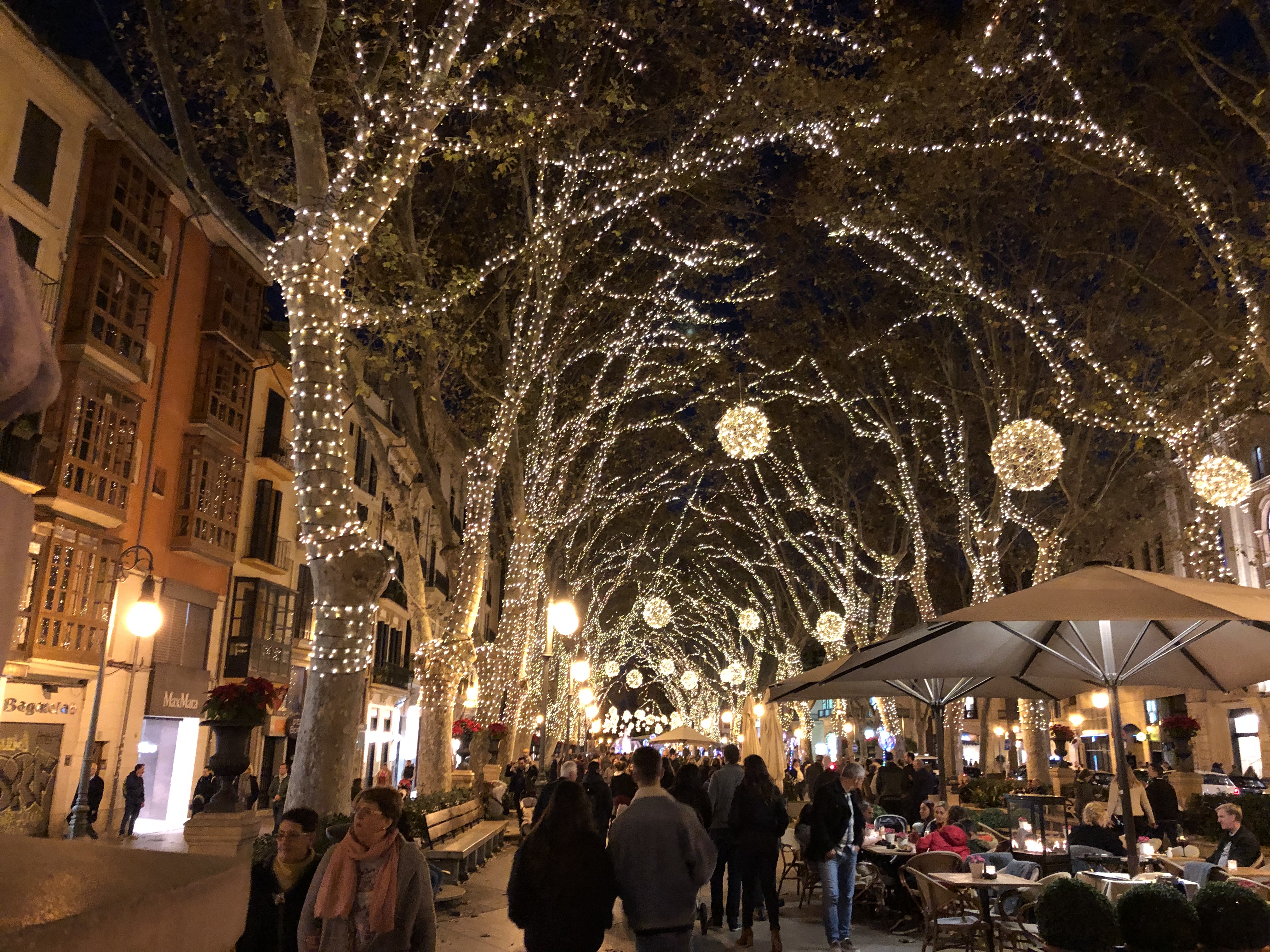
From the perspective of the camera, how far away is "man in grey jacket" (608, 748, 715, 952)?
5.48m

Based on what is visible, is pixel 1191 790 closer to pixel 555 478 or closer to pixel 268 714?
pixel 555 478

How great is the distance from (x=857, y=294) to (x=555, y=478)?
845cm

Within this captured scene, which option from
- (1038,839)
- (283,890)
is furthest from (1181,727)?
(283,890)

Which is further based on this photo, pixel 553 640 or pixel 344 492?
pixel 553 640

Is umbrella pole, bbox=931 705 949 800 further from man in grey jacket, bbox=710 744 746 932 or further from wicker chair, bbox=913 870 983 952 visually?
wicker chair, bbox=913 870 983 952

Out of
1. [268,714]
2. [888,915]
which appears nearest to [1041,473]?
[888,915]

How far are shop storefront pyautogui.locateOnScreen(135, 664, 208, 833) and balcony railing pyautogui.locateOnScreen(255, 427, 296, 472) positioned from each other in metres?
6.27

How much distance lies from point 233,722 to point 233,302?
19.7 meters

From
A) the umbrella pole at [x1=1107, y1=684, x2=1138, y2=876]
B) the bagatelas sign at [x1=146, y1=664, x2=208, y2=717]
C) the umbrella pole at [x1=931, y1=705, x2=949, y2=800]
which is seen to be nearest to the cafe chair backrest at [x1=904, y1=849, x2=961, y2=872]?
the umbrella pole at [x1=1107, y1=684, x2=1138, y2=876]

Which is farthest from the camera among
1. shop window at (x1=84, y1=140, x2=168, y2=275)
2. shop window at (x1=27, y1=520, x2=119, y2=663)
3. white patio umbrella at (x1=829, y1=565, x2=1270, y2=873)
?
shop window at (x1=84, y1=140, x2=168, y2=275)

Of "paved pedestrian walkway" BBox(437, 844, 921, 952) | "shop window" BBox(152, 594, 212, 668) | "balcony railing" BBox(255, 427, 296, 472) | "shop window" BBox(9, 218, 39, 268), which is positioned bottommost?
"paved pedestrian walkway" BBox(437, 844, 921, 952)

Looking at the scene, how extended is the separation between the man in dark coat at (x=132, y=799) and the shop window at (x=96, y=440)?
5.36 metres

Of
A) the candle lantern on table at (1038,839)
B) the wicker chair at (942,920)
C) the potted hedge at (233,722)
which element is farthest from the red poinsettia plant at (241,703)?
the candle lantern on table at (1038,839)

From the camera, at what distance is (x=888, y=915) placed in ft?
38.4
